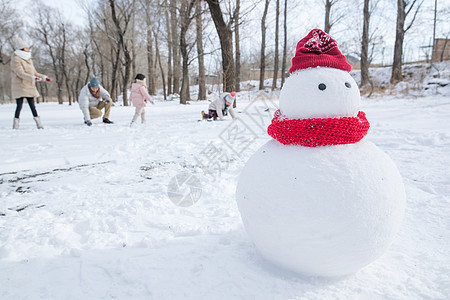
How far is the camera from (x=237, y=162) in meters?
3.67

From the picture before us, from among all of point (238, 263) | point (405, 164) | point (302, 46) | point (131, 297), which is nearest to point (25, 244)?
point (131, 297)

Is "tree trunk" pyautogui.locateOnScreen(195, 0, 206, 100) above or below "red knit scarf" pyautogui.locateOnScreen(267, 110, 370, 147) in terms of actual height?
above

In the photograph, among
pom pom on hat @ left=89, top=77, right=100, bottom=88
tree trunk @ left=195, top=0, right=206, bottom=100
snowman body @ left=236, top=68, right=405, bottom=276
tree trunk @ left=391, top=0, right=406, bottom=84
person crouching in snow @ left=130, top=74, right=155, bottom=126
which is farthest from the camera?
tree trunk @ left=391, top=0, right=406, bottom=84

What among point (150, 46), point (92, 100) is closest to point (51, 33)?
point (150, 46)

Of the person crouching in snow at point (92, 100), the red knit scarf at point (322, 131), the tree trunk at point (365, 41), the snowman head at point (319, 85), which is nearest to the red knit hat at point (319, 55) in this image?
the snowman head at point (319, 85)

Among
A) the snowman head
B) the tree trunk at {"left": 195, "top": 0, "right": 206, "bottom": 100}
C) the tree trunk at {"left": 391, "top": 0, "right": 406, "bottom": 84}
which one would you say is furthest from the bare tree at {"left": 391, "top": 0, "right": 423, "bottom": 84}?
the snowman head

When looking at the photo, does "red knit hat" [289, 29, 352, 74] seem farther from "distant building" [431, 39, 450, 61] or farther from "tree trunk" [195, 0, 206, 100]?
"distant building" [431, 39, 450, 61]

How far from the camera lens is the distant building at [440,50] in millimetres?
17109

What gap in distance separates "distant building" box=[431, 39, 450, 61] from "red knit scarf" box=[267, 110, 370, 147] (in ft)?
68.8

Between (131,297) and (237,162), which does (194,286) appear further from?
(237,162)

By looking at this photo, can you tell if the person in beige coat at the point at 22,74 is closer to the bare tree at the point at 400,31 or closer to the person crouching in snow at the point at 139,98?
the person crouching in snow at the point at 139,98

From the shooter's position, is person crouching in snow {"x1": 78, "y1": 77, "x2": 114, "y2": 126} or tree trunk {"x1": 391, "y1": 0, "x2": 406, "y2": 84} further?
tree trunk {"x1": 391, "y1": 0, "x2": 406, "y2": 84}

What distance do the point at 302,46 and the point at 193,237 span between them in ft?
4.63

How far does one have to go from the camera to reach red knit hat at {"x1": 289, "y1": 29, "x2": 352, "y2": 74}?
1384mm
